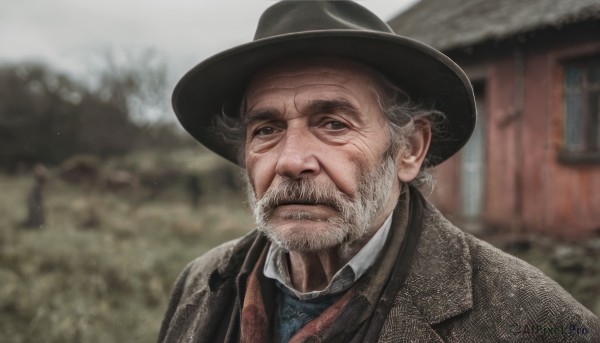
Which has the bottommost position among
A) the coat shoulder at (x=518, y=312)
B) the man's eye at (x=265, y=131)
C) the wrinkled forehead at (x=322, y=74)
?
the coat shoulder at (x=518, y=312)

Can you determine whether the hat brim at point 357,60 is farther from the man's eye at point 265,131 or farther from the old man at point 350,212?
the man's eye at point 265,131

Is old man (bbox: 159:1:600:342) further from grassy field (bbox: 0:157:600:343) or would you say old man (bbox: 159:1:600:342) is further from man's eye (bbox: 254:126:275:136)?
grassy field (bbox: 0:157:600:343)

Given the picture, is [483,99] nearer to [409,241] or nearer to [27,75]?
[409,241]

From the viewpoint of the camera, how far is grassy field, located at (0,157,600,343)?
20.1ft

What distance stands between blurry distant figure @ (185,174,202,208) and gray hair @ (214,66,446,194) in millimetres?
14670

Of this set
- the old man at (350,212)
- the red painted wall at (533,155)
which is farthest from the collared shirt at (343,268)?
the red painted wall at (533,155)

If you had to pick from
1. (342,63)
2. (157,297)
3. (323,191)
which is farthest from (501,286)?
(157,297)

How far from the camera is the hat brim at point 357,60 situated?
2055 mm

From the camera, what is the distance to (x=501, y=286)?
1.89 meters

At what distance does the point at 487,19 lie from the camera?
8.48 metres

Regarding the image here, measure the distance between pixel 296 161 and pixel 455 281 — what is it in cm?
77

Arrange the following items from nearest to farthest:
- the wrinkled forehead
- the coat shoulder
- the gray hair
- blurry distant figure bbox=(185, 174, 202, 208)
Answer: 1. the coat shoulder
2. the wrinkled forehead
3. the gray hair
4. blurry distant figure bbox=(185, 174, 202, 208)

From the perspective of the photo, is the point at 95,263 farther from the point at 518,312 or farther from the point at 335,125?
the point at 518,312

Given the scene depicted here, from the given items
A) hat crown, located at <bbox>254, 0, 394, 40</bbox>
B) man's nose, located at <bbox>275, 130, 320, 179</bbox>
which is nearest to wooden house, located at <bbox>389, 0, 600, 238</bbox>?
hat crown, located at <bbox>254, 0, 394, 40</bbox>
